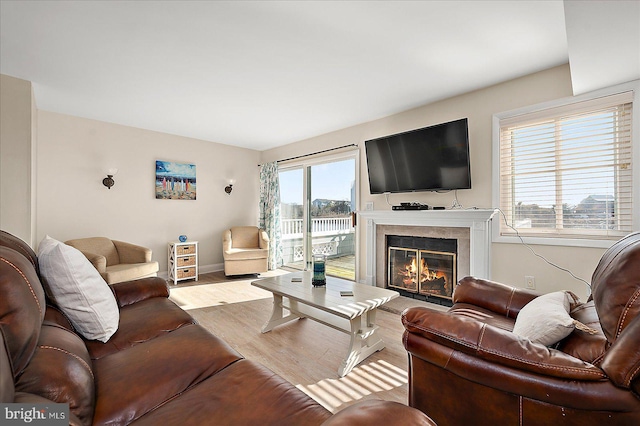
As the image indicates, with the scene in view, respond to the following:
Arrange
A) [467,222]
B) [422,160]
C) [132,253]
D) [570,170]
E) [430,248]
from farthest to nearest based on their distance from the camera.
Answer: [132,253] < [430,248] < [422,160] < [467,222] < [570,170]

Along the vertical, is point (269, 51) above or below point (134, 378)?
above

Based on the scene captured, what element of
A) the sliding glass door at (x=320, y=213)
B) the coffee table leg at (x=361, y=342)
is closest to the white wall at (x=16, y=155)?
the coffee table leg at (x=361, y=342)

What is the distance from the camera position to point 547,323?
1.15 metres

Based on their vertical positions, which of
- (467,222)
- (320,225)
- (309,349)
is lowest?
(309,349)

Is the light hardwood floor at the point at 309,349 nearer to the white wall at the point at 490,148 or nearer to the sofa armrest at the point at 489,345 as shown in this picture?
the sofa armrest at the point at 489,345

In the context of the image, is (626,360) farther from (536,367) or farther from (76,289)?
(76,289)

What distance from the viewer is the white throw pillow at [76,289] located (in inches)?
50.6

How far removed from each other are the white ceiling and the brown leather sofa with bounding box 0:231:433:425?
175 centimetres

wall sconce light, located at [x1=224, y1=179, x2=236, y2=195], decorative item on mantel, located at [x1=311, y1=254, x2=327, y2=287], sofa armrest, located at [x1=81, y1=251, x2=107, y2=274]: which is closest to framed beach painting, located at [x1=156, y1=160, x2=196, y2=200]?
wall sconce light, located at [x1=224, y1=179, x2=236, y2=195]

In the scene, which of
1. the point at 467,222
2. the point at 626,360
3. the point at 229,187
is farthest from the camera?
the point at 229,187

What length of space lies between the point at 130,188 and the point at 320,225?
311 cm

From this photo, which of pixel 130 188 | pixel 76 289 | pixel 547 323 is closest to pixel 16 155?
pixel 130 188

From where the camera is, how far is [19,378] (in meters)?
0.74

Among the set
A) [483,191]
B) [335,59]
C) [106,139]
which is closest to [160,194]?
[106,139]
